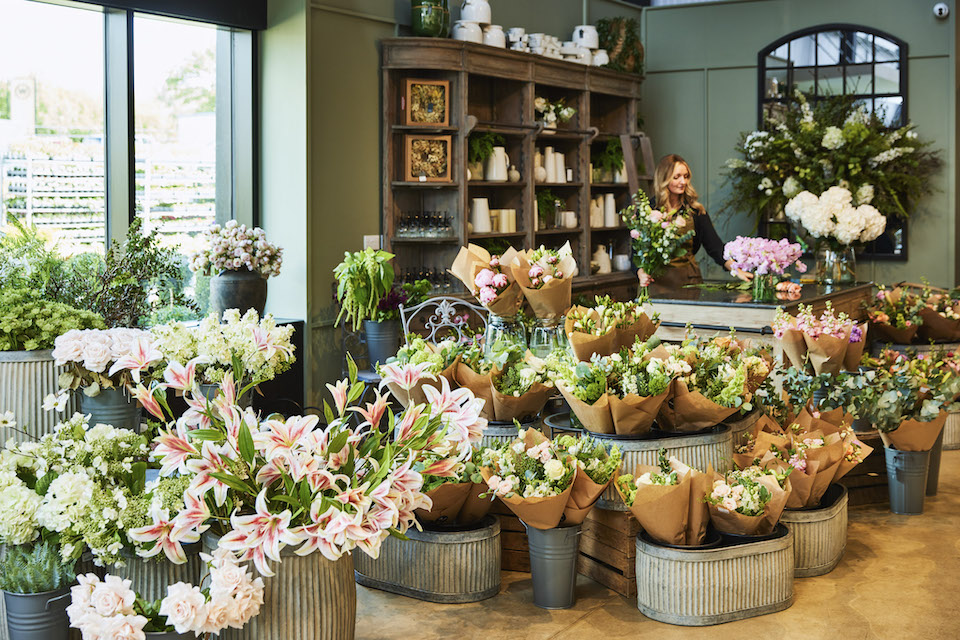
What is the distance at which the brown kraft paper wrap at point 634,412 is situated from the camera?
3.23m

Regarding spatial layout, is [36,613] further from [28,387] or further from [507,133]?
[507,133]

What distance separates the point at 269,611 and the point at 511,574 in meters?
1.55

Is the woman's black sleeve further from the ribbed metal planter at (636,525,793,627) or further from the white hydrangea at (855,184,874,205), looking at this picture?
the ribbed metal planter at (636,525,793,627)

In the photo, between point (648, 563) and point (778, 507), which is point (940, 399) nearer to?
point (778, 507)

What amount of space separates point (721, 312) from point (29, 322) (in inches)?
145

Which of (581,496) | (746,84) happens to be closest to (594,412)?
(581,496)

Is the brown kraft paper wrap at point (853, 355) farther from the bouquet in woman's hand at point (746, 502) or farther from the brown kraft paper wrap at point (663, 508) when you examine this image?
the brown kraft paper wrap at point (663, 508)

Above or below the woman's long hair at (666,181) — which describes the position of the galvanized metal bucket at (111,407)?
below

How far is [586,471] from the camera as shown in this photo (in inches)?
124

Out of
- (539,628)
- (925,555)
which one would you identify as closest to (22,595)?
(539,628)

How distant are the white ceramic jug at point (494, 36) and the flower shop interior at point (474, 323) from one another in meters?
0.07

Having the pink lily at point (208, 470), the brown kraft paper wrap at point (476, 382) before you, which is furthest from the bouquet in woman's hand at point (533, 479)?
the pink lily at point (208, 470)

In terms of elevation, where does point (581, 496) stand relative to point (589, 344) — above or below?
below

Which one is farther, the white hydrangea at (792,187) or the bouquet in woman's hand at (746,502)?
the white hydrangea at (792,187)
